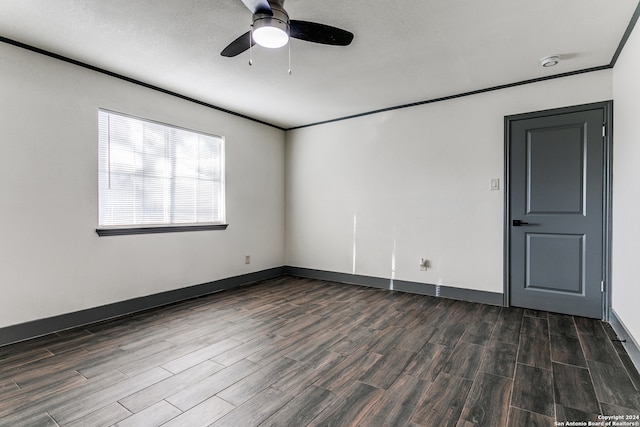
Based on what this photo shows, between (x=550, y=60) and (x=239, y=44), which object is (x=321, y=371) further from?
(x=550, y=60)

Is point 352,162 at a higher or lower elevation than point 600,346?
higher

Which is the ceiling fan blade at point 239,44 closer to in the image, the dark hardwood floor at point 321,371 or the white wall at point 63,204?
the white wall at point 63,204

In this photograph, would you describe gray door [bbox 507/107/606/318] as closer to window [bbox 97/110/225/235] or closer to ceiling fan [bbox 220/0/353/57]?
ceiling fan [bbox 220/0/353/57]

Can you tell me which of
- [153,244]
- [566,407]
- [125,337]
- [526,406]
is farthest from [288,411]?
[153,244]

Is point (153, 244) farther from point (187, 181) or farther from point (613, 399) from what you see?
point (613, 399)

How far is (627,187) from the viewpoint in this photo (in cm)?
253

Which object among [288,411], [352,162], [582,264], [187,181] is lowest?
[288,411]

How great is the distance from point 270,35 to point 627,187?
117 inches

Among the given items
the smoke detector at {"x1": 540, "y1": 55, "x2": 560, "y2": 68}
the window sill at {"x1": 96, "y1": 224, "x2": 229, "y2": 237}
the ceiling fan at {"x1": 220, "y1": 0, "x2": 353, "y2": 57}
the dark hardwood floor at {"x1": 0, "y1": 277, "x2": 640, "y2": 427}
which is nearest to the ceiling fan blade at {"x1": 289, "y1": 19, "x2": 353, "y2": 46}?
the ceiling fan at {"x1": 220, "y1": 0, "x2": 353, "y2": 57}

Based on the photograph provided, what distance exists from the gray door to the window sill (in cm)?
367

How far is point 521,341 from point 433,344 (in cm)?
76

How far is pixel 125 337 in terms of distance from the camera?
9.01 ft

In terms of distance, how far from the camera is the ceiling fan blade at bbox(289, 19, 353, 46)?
6.55 ft

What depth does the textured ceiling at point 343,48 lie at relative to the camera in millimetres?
2201
